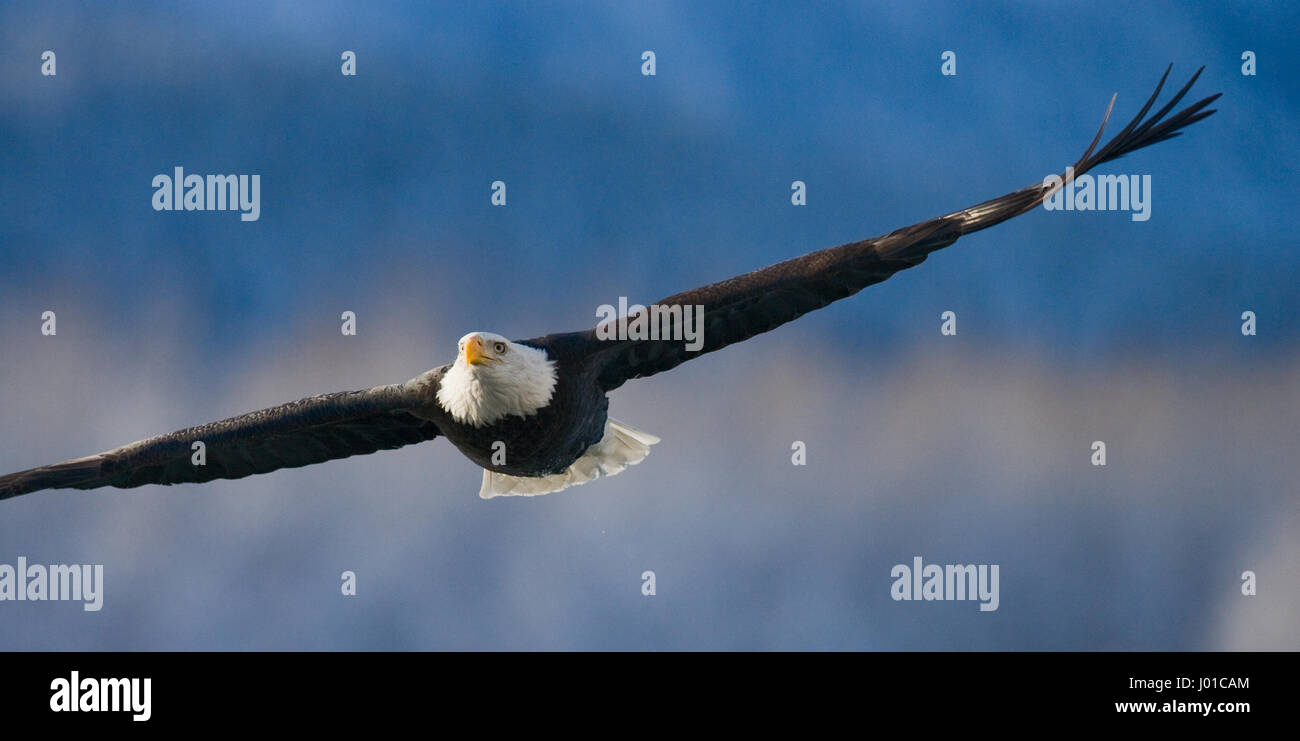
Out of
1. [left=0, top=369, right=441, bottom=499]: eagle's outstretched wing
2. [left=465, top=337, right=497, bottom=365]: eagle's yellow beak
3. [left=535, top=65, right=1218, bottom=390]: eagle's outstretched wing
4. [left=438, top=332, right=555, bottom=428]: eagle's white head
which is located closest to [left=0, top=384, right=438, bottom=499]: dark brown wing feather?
[left=0, top=369, right=441, bottom=499]: eagle's outstretched wing

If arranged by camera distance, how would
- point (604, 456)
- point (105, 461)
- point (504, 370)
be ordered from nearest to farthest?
point (504, 370), point (105, 461), point (604, 456)

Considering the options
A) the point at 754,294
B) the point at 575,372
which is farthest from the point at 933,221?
the point at 575,372

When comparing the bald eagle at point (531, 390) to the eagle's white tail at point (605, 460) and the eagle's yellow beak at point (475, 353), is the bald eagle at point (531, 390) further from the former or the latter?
the eagle's white tail at point (605, 460)

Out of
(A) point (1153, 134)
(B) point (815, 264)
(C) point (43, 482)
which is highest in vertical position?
(A) point (1153, 134)

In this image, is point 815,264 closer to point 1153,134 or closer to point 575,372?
point 575,372

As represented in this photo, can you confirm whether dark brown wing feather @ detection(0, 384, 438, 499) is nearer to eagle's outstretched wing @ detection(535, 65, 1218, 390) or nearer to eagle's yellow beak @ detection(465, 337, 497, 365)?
eagle's yellow beak @ detection(465, 337, 497, 365)

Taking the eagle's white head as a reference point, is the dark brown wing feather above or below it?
below
